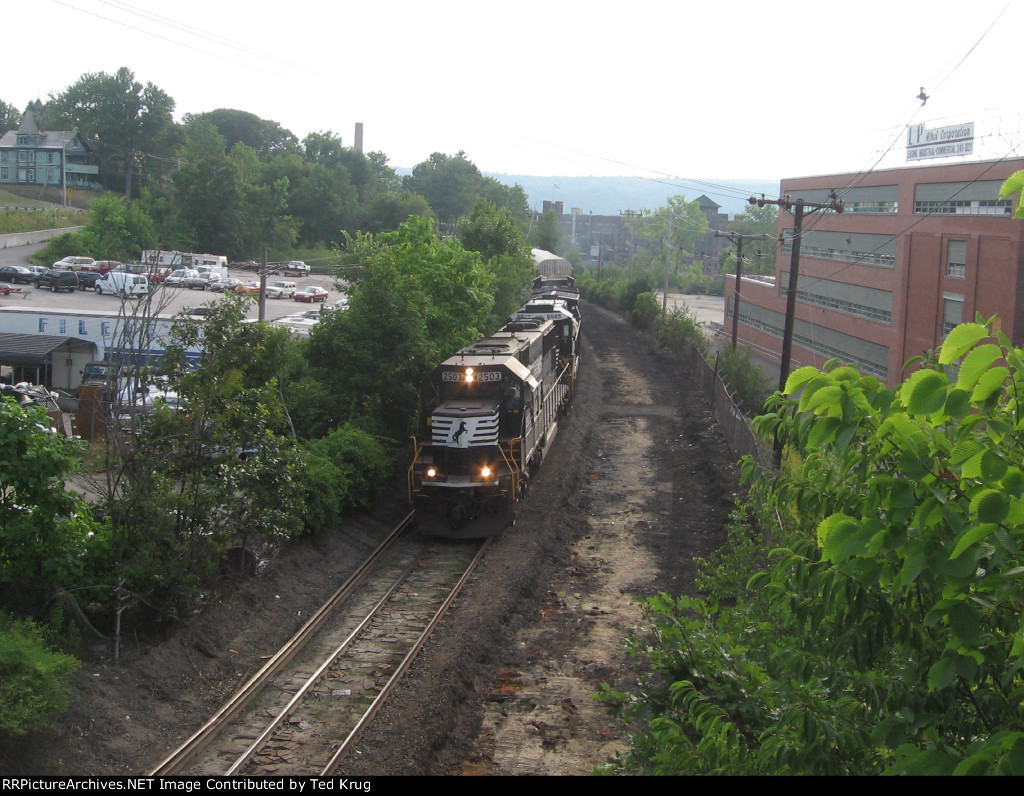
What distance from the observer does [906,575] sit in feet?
10.9

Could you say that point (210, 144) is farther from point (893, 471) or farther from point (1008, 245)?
point (893, 471)

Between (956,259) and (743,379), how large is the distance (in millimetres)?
9114

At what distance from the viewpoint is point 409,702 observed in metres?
11.1

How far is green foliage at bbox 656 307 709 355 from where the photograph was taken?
46.4 m

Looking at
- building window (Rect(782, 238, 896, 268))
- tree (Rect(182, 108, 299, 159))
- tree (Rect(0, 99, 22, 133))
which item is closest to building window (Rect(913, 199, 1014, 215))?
building window (Rect(782, 238, 896, 268))

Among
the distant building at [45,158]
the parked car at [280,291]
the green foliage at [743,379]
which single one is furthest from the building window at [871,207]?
the distant building at [45,158]

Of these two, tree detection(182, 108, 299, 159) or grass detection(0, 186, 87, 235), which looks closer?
grass detection(0, 186, 87, 235)

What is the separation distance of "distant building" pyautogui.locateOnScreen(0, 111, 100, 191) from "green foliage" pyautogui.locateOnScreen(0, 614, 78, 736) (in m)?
91.7

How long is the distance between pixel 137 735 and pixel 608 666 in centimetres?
643

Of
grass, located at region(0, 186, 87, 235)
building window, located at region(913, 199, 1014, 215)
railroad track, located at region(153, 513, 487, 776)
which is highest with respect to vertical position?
grass, located at region(0, 186, 87, 235)

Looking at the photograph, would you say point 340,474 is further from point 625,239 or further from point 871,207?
point 625,239

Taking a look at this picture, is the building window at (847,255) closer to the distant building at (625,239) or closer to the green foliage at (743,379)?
the green foliage at (743,379)

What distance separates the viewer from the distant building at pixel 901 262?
29172 mm

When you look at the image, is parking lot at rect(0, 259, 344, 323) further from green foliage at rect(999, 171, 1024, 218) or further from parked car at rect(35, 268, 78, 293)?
green foliage at rect(999, 171, 1024, 218)
